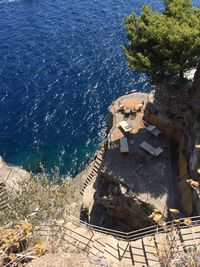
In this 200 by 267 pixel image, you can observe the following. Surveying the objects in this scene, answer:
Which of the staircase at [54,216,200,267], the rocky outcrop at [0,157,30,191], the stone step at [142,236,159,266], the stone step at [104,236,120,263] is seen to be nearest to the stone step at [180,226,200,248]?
the staircase at [54,216,200,267]

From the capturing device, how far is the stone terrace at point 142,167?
48156 mm

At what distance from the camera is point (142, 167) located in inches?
2034

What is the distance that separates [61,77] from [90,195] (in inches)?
1417

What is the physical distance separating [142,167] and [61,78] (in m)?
42.4

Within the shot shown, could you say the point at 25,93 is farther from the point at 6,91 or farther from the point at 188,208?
the point at 188,208

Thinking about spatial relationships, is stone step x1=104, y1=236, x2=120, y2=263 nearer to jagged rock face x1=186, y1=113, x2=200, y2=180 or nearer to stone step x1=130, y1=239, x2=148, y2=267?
stone step x1=130, y1=239, x2=148, y2=267

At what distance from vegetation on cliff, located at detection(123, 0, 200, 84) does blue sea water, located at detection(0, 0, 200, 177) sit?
2890 centimetres

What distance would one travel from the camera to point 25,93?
8531cm

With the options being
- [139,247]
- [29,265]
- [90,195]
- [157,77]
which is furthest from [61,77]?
[29,265]

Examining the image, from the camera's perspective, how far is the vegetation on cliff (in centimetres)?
4538

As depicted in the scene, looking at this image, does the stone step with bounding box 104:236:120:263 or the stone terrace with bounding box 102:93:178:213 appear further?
the stone terrace with bounding box 102:93:178:213

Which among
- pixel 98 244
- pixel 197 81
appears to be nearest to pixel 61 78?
pixel 197 81

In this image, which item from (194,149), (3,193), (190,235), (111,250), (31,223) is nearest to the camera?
(190,235)

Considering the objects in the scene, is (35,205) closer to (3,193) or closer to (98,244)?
(98,244)
